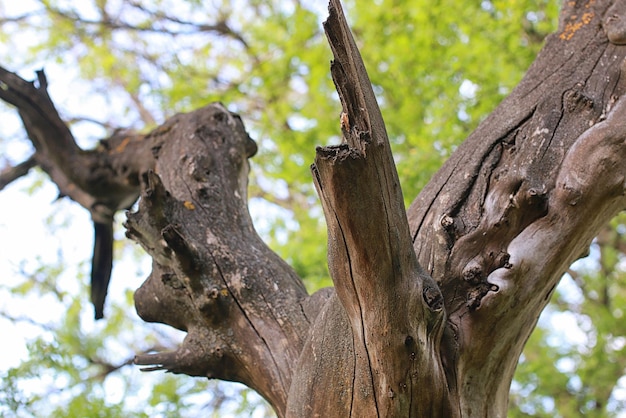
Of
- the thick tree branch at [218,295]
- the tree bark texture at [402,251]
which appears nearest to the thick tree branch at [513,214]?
the tree bark texture at [402,251]

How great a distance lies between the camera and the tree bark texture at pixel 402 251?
1.65m

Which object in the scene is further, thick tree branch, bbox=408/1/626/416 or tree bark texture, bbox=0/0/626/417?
thick tree branch, bbox=408/1/626/416

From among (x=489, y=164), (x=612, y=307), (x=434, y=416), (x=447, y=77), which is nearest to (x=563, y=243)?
(x=489, y=164)

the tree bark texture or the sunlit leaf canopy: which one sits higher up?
the sunlit leaf canopy

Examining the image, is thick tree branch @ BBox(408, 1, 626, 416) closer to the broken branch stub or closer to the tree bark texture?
the tree bark texture

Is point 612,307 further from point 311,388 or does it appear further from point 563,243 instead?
point 311,388

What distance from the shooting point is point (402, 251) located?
1693 millimetres

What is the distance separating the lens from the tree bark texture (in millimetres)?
1648

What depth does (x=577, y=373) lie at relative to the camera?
6453mm

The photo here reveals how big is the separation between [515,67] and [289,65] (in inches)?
101

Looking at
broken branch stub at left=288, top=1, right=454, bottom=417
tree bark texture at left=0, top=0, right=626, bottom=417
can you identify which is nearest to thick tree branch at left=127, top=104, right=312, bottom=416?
tree bark texture at left=0, top=0, right=626, bottom=417

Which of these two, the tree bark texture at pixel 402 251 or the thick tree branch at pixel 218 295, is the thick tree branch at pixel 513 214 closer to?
the tree bark texture at pixel 402 251

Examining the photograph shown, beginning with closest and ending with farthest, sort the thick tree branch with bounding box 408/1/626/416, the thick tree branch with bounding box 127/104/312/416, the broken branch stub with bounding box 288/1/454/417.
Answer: the broken branch stub with bounding box 288/1/454/417 → the thick tree branch with bounding box 408/1/626/416 → the thick tree branch with bounding box 127/104/312/416

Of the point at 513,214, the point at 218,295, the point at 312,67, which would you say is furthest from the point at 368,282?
the point at 312,67
